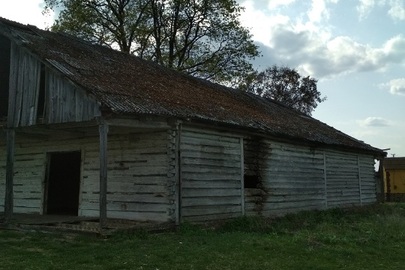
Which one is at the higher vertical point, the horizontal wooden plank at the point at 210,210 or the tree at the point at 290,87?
the tree at the point at 290,87

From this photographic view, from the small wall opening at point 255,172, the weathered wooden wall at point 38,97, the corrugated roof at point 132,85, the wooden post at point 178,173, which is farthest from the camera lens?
the small wall opening at point 255,172

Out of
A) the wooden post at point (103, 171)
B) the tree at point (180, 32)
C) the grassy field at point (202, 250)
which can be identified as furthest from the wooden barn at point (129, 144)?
the tree at point (180, 32)

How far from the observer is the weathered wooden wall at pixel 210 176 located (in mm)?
12242

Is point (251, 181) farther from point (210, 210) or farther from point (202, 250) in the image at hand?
point (202, 250)

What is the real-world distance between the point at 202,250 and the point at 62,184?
900 centimetres

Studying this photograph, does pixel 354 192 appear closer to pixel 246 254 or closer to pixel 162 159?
pixel 162 159

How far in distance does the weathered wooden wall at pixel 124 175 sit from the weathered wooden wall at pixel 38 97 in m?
2.03

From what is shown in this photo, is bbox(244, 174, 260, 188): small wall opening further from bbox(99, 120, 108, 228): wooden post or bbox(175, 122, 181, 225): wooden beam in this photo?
bbox(99, 120, 108, 228): wooden post

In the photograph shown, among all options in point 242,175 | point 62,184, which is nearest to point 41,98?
point 62,184

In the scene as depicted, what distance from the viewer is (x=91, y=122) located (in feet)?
35.2

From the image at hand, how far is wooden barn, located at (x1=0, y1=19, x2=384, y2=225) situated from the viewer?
11.5m

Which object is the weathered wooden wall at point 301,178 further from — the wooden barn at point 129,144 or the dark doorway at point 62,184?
the dark doorway at point 62,184

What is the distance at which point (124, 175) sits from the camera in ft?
42.2

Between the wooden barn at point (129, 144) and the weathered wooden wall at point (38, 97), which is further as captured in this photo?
the wooden barn at point (129, 144)
